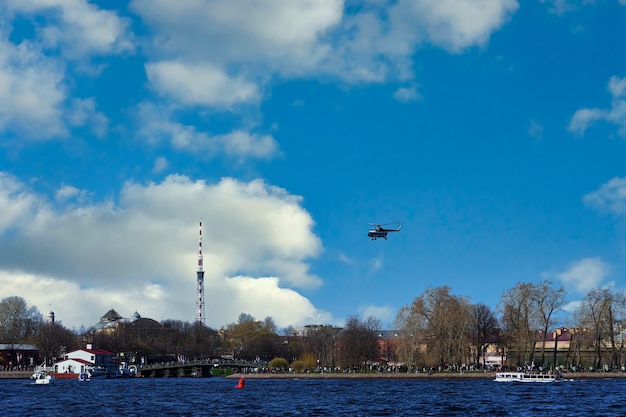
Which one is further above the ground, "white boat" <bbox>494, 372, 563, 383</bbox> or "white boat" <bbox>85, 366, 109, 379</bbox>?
"white boat" <bbox>494, 372, 563, 383</bbox>

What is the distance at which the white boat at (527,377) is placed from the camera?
113 m

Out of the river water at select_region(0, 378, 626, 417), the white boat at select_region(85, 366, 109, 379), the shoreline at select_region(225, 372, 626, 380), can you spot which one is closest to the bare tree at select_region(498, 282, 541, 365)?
the shoreline at select_region(225, 372, 626, 380)

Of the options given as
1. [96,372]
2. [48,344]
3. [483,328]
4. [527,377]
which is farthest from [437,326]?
[48,344]

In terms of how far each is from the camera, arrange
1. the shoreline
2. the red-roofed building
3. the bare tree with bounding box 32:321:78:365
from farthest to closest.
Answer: the bare tree with bounding box 32:321:78:365, the red-roofed building, the shoreline

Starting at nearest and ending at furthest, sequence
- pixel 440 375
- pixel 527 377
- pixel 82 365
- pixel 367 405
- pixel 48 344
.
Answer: pixel 367 405, pixel 527 377, pixel 440 375, pixel 82 365, pixel 48 344

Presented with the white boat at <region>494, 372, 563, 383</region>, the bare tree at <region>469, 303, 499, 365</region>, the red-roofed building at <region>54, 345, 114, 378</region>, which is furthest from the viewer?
the red-roofed building at <region>54, 345, 114, 378</region>

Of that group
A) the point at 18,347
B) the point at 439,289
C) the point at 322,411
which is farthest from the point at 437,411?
the point at 18,347

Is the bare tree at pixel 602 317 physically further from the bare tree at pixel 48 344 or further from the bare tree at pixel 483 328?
the bare tree at pixel 48 344

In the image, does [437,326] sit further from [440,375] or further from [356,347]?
[356,347]

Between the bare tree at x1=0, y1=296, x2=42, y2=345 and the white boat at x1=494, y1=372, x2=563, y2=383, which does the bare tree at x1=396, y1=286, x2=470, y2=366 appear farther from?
the bare tree at x1=0, y1=296, x2=42, y2=345

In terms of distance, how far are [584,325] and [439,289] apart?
79.0 feet

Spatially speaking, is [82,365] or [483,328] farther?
[82,365]

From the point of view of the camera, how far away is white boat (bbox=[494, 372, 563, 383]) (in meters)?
113

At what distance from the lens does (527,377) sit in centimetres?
11412
